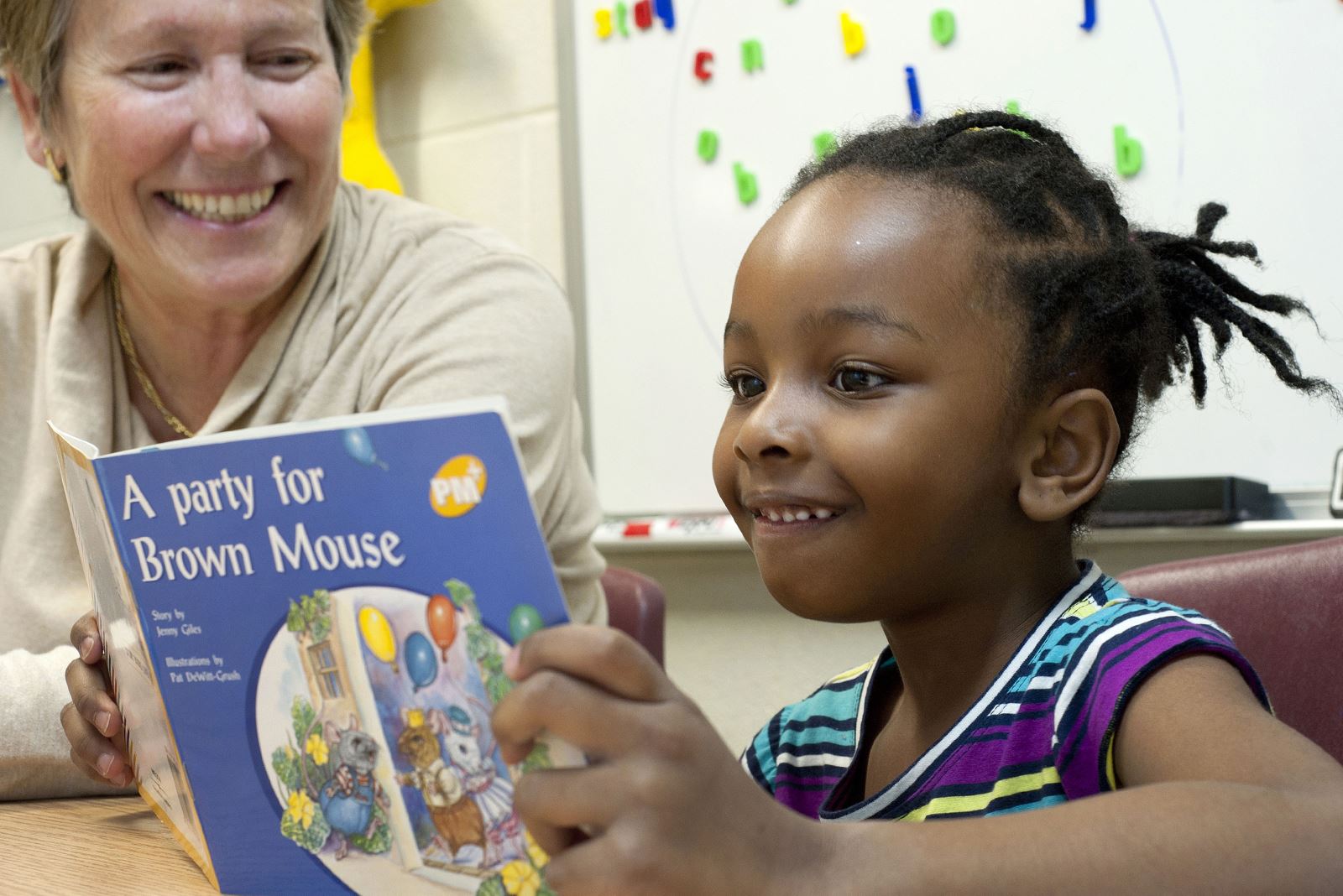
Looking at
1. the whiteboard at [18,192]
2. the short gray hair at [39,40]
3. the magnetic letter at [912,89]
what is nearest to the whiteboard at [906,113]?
the magnetic letter at [912,89]

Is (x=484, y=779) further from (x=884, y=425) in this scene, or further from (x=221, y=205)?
(x=221, y=205)

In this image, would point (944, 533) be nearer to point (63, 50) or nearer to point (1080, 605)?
point (1080, 605)

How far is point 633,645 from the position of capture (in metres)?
A: 0.47

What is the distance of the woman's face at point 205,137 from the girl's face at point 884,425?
0.71 metres

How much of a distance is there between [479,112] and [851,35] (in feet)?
2.41

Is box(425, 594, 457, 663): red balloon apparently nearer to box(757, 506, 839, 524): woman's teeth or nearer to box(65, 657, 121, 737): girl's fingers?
box(757, 506, 839, 524): woman's teeth

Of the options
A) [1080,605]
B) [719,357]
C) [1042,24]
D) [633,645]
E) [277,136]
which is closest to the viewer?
[633,645]

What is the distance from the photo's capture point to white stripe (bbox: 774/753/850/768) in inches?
36.4

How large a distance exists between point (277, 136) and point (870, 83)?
87 centimetres

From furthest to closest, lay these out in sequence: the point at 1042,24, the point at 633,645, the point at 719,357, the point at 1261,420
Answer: the point at 719,357, the point at 1042,24, the point at 1261,420, the point at 633,645

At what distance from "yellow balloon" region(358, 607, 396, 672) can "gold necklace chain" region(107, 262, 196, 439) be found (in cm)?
93

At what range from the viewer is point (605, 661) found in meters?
0.47

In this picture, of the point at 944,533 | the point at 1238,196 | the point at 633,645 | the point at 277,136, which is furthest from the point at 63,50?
the point at 1238,196

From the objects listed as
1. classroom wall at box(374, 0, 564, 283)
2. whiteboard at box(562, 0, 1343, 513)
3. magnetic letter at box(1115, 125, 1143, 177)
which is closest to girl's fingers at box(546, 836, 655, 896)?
whiteboard at box(562, 0, 1343, 513)
